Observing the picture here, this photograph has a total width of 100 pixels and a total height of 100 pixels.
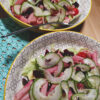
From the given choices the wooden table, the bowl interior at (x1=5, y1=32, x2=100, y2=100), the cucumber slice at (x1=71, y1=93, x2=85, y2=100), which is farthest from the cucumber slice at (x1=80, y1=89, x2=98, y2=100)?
the wooden table

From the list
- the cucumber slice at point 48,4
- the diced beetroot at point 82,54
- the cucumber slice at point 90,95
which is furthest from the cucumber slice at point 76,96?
the cucumber slice at point 48,4

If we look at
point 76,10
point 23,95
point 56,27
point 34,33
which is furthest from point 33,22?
point 23,95

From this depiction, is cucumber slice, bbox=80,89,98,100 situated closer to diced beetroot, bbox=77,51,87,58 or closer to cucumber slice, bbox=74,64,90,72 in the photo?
cucumber slice, bbox=74,64,90,72

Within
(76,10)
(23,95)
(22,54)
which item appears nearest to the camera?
(23,95)

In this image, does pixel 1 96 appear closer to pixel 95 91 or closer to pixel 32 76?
pixel 32 76

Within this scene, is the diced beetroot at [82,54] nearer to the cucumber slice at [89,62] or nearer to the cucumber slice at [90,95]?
the cucumber slice at [89,62]

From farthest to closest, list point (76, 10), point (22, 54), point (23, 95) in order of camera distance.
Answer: point (76, 10) → point (22, 54) → point (23, 95)

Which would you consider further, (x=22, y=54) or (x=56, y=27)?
(x=56, y=27)
